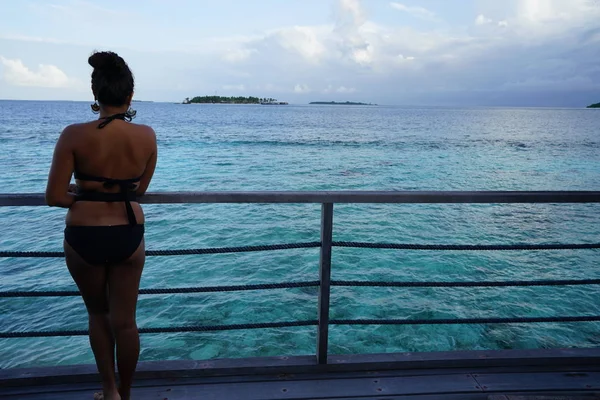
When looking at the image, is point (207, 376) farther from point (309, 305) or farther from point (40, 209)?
point (40, 209)

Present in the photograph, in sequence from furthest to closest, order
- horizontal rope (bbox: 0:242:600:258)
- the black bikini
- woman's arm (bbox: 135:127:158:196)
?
horizontal rope (bbox: 0:242:600:258) → woman's arm (bbox: 135:127:158:196) → the black bikini

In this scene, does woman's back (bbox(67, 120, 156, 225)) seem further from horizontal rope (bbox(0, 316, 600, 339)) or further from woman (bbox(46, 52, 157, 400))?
horizontal rope (bbox(0, 316, 600, 339))

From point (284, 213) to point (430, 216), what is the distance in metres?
5.19

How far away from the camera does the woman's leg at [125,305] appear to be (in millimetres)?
2109

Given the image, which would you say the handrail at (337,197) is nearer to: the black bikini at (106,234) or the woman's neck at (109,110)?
the black bikini at (106,234)

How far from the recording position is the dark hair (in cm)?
191

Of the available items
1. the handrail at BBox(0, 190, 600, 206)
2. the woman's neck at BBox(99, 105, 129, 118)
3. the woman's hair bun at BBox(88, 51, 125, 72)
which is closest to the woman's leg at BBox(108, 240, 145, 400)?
the handrail at BBox(0, 190, 600, 206)

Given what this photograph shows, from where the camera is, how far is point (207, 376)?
2795 mm

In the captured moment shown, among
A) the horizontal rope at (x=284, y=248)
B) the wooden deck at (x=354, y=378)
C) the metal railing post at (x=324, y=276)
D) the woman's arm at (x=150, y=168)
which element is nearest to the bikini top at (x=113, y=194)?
the woman's arm at (x=150, y=168)

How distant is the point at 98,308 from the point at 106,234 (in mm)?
476

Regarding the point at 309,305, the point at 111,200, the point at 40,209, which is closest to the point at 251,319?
the point at 309,305

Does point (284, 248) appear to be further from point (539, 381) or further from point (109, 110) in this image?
point (539, 381)

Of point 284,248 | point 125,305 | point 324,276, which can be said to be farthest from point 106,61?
point 324,276

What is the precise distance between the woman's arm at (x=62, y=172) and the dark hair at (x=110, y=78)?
22cm
